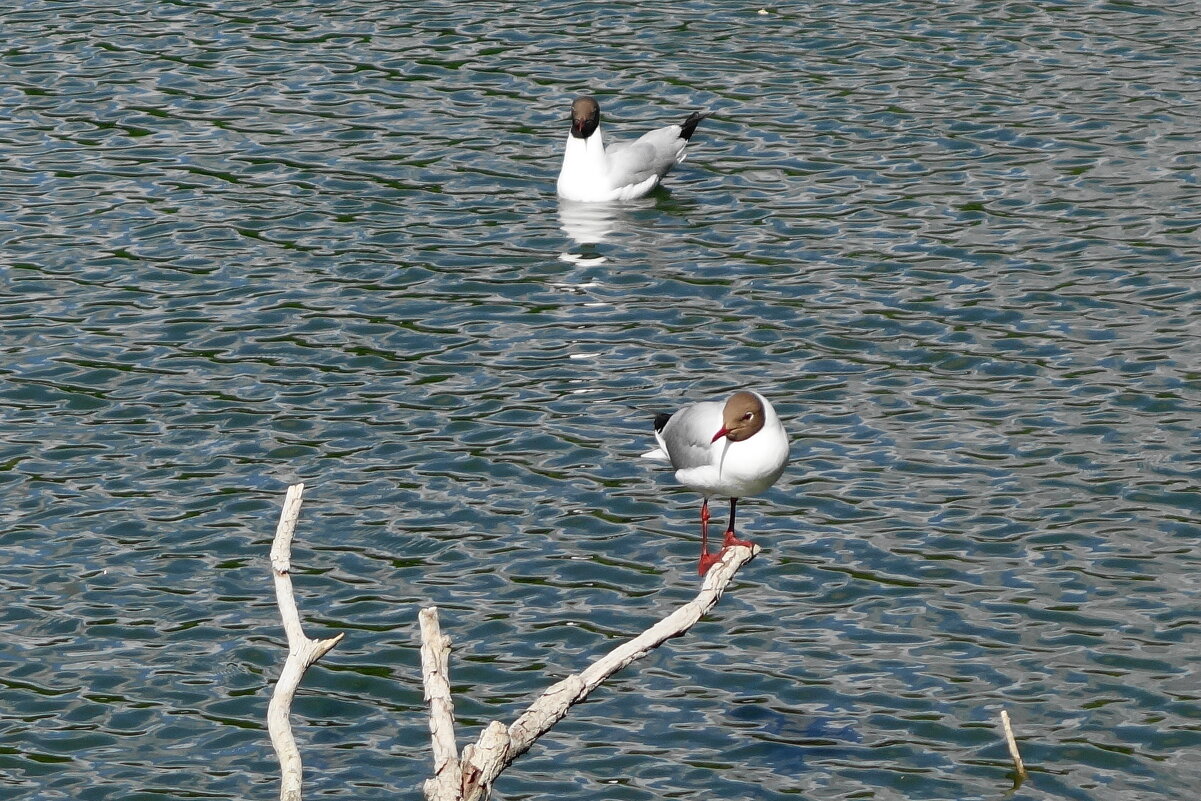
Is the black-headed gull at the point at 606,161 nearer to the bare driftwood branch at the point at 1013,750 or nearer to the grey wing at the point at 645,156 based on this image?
the grey wing at the point at 645,156

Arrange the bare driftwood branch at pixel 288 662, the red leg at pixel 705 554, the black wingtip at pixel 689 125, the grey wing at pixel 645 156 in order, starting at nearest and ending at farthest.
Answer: the bare driftwood branch at pixel 288 662 < the red leg at pixel 705 554 < the grey wing at pixel 645 156 < the black wingtip at pixel 689 125

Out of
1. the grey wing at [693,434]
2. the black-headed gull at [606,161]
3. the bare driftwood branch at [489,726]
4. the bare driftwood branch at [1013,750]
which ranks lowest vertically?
the bare driftwood branch at [1013,750]

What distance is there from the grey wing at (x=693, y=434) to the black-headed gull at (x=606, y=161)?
828 cm

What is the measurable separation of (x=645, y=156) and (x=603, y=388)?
18.4 feet

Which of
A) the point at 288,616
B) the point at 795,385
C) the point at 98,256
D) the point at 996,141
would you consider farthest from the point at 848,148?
the point at 288,616

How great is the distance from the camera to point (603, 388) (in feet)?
51.1

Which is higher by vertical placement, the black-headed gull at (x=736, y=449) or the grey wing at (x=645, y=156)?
the black-headed gull at (x=736, y=449)

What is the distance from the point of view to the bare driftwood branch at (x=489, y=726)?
750 cm

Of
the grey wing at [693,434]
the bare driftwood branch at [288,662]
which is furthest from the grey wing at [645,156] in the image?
the bare driftwood branch at [288,662]

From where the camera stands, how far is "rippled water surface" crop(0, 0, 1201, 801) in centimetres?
1105

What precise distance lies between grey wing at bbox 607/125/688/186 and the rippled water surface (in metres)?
0.34

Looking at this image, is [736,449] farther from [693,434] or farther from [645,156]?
[645,156]

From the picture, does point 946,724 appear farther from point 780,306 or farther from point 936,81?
point 936,81

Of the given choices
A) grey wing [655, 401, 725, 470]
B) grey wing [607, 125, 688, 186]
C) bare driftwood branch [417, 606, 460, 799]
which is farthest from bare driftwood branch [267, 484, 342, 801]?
grey wing [607, 125, 688, 186]
